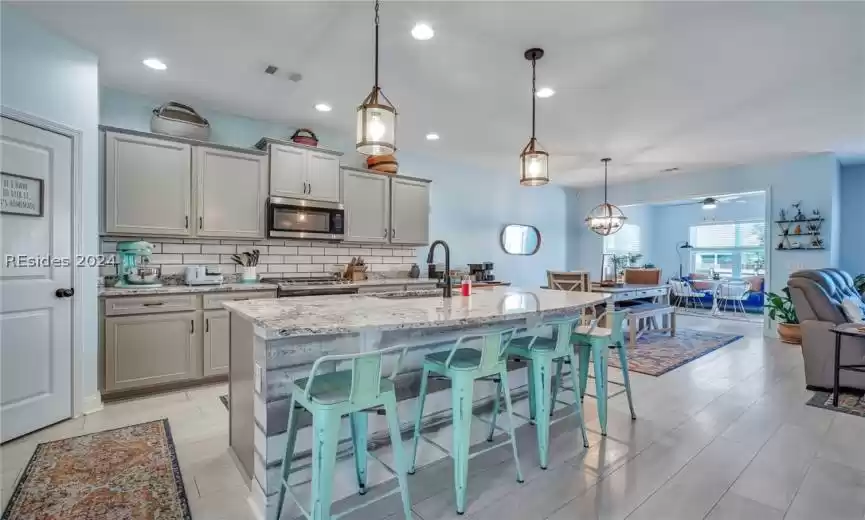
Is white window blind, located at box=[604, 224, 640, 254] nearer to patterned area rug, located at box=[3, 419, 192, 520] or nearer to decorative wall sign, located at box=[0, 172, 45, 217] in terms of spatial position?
patterned area rug, located at box=[3, 419, 192, 520]

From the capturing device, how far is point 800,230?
558cm

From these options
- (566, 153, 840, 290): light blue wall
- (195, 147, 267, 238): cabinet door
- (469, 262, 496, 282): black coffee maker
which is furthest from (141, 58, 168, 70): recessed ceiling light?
(566, 153, 840, 290): light blue wall

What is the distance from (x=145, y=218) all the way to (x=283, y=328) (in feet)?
8.86

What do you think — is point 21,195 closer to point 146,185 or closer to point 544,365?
point 146,185

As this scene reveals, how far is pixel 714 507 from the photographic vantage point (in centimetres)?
189

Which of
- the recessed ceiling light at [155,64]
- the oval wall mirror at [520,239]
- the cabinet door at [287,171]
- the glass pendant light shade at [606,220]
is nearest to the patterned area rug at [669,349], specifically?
the glass pendant light shade at [606,220]

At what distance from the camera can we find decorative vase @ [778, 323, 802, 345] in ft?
17.4

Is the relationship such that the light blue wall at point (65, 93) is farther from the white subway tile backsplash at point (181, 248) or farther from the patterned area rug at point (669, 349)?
the patterned area rug at point (669, 349)

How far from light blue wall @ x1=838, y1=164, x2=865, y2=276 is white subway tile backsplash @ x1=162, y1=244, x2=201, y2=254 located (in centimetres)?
854

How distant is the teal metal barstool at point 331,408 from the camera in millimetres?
1461

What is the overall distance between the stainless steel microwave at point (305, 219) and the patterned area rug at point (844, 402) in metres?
4.40

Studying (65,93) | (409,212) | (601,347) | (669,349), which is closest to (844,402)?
(669,349)

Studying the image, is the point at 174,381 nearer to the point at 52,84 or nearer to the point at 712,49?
the point at 52,84

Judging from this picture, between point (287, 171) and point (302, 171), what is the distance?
15 cm
